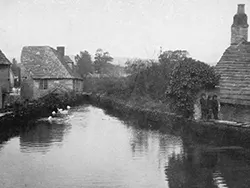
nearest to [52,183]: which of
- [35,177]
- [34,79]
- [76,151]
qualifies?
[35,177]

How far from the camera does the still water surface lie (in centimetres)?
1080

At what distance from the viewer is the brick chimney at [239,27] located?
2336 cm

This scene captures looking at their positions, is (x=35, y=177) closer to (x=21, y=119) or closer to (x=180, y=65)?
(x=180, y=65)

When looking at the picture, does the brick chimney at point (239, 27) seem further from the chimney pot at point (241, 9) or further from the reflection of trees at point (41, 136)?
the reflection of trees at point (41, 136)

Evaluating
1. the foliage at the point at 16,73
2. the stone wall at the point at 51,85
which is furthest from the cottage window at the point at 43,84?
the foliage at the point at 16,73

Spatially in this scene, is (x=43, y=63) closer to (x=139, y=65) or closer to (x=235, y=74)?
(x=139, y=65)

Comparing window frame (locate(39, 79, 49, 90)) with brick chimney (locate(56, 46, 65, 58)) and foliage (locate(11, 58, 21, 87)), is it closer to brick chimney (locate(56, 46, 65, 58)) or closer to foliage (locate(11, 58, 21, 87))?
foliage (locate(11, 58, 21, 87))

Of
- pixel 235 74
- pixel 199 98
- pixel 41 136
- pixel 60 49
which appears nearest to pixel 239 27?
pixel 235 74

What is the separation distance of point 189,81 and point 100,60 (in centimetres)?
7845

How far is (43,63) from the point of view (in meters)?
55.1

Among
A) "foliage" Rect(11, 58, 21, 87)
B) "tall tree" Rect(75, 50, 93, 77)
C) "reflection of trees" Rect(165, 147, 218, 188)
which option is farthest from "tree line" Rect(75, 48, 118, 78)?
"reflection of trees" Rect(165, 147, 218, 188)

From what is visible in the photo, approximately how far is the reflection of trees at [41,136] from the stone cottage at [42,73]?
2761 centimetres

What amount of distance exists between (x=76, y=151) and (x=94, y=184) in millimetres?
5540

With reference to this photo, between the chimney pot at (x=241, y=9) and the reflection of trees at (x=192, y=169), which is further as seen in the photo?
the chimney pot at (x=241, y=9)
